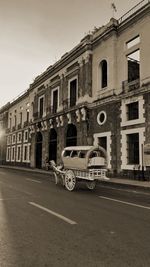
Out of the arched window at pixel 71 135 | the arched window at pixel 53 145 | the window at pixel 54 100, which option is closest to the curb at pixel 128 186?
the arched window at pixel 71 135

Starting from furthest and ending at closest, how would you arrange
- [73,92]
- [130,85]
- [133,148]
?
[73,92], [130,85], [133,148]

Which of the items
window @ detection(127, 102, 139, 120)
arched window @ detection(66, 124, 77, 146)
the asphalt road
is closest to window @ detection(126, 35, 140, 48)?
window @ detection(127, 102, 139, 120)

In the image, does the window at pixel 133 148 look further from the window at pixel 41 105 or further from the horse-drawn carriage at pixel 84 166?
the window at pixel 41 105

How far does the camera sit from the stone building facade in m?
18.6

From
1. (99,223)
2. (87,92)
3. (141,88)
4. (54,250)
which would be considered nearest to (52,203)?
(99,223)

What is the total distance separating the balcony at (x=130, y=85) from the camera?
1886 cm

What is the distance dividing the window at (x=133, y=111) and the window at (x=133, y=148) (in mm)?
1364

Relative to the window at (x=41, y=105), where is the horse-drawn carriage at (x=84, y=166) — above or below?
below

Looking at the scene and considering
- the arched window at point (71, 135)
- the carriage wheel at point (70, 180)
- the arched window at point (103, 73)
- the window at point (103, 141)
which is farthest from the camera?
the arched window at point (71, 135)

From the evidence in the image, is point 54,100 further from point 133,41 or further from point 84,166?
point 84,166

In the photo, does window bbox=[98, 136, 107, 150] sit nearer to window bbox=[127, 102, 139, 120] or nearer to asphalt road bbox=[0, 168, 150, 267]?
window bbox=[127, 102, 139, 120]

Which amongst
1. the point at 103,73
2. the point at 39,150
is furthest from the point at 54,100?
the point at 103,73

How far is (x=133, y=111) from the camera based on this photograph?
63.5ft

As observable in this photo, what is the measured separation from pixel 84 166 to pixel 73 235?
7.35m
